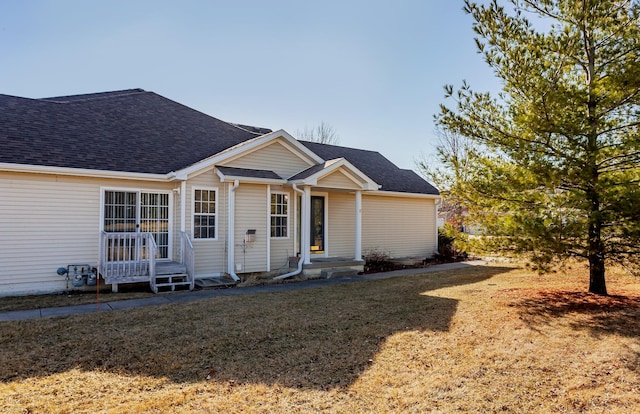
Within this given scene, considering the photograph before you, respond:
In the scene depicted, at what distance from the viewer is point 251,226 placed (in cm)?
1116

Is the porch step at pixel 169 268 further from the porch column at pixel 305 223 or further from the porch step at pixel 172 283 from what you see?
the porch column at pixel 305 223

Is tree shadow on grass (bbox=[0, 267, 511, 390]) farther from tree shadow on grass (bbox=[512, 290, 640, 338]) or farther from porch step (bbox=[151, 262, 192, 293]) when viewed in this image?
porch step (bbox=[151, 262, 192, 293])

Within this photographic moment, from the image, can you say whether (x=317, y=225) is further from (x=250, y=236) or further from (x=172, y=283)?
(x=172, y=283)

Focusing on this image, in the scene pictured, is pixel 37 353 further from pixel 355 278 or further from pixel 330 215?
pixel 330 215

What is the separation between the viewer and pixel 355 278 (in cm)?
1156

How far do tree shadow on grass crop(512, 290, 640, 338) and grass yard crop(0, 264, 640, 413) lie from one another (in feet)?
0.11

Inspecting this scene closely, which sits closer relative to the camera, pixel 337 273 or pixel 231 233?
pixel 231 233

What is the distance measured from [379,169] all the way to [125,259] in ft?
37.5

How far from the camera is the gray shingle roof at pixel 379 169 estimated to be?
16.1 metres

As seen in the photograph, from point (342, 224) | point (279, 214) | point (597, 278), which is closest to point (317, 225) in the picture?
point (342, 224)

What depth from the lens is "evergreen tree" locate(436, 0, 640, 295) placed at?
21.3ft

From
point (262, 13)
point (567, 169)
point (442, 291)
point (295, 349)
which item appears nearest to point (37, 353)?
point (295, 349)

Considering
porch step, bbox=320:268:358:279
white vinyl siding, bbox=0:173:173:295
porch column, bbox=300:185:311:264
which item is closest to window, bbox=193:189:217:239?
white vinyl siding, bbox=0:173:173:295

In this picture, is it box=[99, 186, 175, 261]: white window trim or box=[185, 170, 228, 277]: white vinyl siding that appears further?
box=[185, 170, 228, 277]: white vinyl siding
